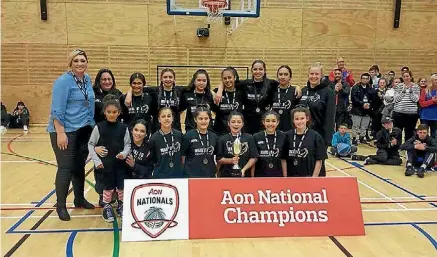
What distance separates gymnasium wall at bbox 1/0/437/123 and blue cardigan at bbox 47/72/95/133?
27.2 feet

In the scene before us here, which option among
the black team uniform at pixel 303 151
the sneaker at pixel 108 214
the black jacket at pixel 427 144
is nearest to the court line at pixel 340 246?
the black team uniform at pixel 303 151

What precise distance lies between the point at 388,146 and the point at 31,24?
1057 centimetres

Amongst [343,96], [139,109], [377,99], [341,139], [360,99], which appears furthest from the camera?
[343,96]

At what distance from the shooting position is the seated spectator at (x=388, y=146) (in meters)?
7.95

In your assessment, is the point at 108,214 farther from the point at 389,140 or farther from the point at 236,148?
the point at 389,140

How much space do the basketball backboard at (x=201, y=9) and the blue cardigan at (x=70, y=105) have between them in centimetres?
550

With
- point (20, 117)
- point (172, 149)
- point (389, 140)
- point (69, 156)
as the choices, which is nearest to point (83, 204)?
point (69, 156)

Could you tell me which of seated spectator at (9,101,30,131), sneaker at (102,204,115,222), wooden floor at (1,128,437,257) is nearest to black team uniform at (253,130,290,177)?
wooden floor at (1,128,437,257)

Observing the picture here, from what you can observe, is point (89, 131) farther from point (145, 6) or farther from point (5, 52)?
point (5, 52)

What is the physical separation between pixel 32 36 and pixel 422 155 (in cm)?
1112

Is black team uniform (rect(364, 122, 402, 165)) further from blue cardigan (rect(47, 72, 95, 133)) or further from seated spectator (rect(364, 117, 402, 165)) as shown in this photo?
blue cardigan (rect(47, 72, 95, 133))

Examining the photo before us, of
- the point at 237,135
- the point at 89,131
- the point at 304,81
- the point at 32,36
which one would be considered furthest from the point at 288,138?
the point at 32,36

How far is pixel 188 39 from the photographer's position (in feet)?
41.7

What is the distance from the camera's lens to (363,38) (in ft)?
43.0
